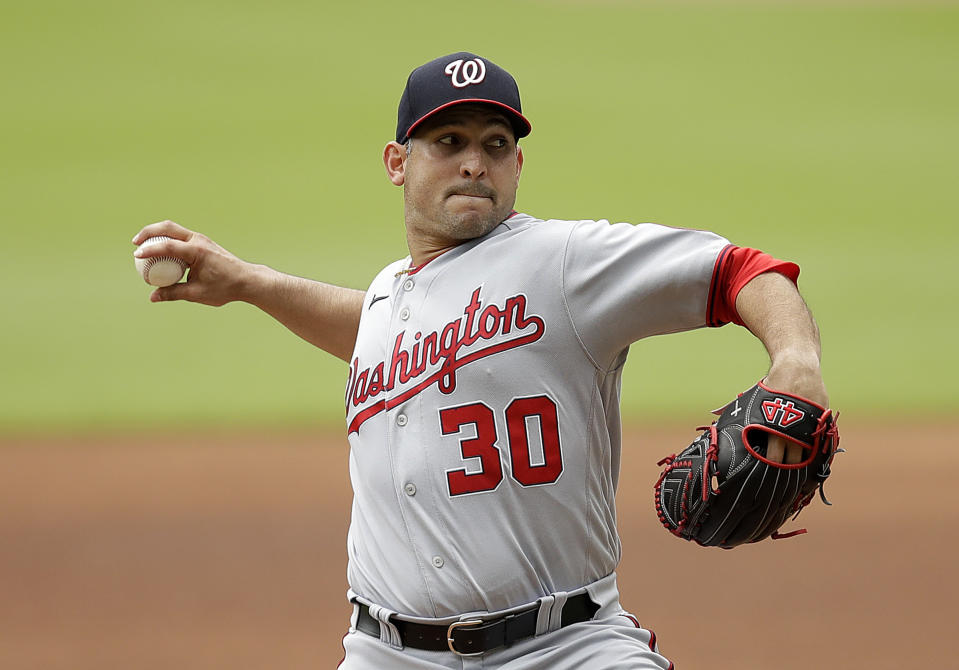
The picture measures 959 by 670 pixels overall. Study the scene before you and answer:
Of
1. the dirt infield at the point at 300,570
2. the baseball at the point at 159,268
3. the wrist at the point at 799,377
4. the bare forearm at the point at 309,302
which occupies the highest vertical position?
the baseball at the point at 159,268

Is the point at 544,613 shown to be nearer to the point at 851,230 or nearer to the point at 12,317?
the point at 12,317

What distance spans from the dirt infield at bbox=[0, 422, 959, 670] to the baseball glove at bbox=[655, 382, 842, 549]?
2.75 m

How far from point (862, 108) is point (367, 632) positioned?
45.0 feet

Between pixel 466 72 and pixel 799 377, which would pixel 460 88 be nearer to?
pixel 466 72

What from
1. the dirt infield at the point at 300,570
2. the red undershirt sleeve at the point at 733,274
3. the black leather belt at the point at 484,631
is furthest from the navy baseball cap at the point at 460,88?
the dirt infield at the point at 300,570

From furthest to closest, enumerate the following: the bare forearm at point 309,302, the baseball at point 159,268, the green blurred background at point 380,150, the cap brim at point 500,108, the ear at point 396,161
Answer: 1. the green blurred background at point 380,150
2. the bare forearm at point 309,302
3. the baseball at point 159,268
4. the ear at point 396,161
5. the cap brim at point 500,108

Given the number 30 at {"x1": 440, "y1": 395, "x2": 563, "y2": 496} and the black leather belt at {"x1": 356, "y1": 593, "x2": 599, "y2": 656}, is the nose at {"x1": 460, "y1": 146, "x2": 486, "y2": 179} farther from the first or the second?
the black leather belt at {"x1": 356, "y1": 593, "x2": 599, "y2": 656}

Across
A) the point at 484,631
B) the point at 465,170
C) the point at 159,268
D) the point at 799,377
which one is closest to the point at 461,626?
the point at 484,631

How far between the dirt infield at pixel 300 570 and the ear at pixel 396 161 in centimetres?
263

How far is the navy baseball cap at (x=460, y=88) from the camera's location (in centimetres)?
202

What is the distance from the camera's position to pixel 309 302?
254 cm

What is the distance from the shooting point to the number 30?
1.89 meters

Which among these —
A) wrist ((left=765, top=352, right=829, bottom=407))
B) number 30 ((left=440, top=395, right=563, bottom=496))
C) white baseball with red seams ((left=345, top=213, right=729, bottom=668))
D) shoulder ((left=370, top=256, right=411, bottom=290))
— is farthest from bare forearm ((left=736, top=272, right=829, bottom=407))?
shoulder ((left=370, top=256, right=411, bottom=290))

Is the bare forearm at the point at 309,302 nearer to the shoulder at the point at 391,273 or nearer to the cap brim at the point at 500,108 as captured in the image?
the shoulder at the point at 391,273
